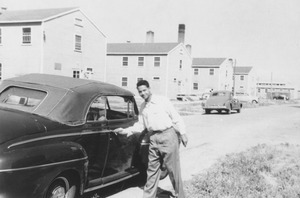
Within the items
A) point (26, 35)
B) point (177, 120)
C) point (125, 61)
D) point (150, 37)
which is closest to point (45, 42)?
point (26, 35)

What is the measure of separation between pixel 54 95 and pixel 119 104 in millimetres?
1548

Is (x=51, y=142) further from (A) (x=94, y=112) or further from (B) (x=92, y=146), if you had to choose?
(A) (x=94, y=112)

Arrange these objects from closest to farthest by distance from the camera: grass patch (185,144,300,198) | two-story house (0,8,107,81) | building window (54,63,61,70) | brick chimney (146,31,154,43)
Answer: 1. grass patch (185,144,300,198)
2. two-story house (0,8,107,81)
3. building window (54,63,61,70)
4. brick chimney (146,31,154,43)

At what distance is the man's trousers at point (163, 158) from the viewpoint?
4.79 meters

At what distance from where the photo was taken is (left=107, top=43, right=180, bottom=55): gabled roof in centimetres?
4222

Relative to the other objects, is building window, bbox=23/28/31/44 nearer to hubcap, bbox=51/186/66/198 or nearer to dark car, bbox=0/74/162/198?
dark car, bbox=0/74/162/198

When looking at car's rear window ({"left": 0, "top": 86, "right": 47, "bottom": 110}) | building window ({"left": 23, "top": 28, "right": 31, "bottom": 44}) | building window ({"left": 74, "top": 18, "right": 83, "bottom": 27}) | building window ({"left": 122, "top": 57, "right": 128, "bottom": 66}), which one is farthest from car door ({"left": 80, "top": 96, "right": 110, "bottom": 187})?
building window ({"left": 122, "top": 57, "right": 128, "bottom": 66})

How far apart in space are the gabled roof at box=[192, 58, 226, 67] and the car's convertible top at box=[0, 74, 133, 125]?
51534 mm

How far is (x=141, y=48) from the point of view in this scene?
43.2 metres

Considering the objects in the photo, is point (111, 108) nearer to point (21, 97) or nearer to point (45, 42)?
point (21, 97)

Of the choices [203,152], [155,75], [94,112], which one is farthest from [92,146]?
[155,75]

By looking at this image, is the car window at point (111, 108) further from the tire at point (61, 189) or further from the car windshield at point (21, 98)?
the tire at point (61, 189)

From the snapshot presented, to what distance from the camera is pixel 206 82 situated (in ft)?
182

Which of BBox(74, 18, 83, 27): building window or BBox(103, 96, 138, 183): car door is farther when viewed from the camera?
BBox(74, 18, 83, 27): building window
